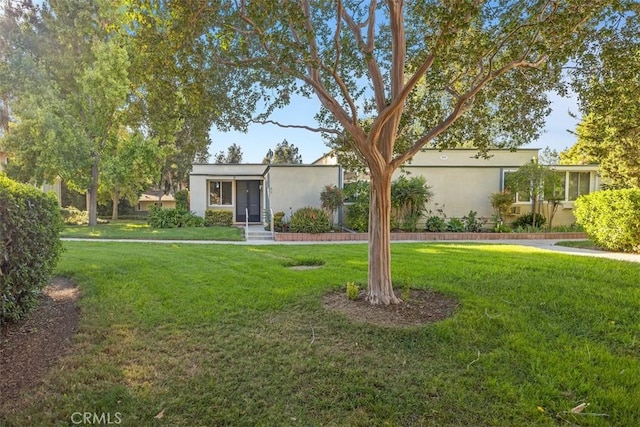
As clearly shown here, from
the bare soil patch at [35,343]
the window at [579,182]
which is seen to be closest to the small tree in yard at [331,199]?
the bare soil patch at [35,343]

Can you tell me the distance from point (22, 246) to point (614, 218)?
12045 millimetres

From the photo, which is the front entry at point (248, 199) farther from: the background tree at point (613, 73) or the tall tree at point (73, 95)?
the background tree at point (613, 73)

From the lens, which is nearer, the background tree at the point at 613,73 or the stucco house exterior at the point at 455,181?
the background tree at the point at 613,73

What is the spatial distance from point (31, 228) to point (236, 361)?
2.63 m

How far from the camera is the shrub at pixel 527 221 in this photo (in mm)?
14305

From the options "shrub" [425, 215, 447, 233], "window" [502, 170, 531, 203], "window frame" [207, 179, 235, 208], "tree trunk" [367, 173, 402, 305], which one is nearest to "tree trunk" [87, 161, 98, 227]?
"window frame" [207, 179, 235, 208]

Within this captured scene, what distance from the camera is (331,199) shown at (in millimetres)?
13406

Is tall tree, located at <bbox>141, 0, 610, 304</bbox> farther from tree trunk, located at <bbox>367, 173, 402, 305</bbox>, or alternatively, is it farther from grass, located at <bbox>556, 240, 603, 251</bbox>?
grass, located at <bbox>556, 240, 603, 251</bbox>

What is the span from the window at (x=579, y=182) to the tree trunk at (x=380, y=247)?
1507cm

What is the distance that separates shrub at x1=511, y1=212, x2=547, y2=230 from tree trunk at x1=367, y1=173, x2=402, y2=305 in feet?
38.0

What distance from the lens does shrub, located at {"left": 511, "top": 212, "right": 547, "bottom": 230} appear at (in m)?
14.3

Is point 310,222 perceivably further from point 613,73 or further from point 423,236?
point 613,73

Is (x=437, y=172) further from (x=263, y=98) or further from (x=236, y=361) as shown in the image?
(x=236, y=361)

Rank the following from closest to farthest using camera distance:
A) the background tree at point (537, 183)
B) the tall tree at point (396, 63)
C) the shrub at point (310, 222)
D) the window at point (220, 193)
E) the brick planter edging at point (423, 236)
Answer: the tall tree at point (396, 63)
the brick planter edging at point (423, 236)
the shrub at point (310, 222)
the background tree at point (537, 183)
the window at point (220, 193)
